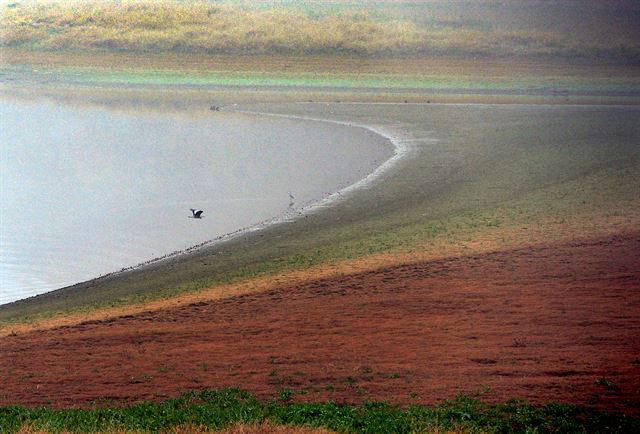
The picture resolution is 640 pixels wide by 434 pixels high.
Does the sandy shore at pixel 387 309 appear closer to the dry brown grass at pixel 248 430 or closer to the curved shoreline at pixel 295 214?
the curved shoreline at pixel 295 214

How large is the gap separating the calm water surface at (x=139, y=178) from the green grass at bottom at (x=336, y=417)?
16.6ft

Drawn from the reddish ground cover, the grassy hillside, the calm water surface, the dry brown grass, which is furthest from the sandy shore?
the grassy hillside

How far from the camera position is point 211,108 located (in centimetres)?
3147

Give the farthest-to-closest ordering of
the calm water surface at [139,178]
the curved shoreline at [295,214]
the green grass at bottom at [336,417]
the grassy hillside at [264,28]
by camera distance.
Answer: the grassy hillside at [264,28] < the calm water surface at [139,178] < the curved shoreline at [295,214] < the green grass at bottom at [336,417]

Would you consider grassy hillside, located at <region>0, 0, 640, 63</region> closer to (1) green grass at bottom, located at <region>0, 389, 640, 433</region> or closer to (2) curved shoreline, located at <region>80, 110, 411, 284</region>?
(2) curved shoreline, located at <region>80, 110, 411, 284</region>

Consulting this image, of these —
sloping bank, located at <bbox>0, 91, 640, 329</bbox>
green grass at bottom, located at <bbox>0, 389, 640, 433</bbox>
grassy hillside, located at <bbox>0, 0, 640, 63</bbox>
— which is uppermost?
grassy hillside, located at <bbox>0, 0, 640, 63</bbox>

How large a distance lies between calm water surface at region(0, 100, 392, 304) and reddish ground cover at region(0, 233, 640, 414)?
3.02m

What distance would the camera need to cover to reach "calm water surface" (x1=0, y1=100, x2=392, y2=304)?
13.3m

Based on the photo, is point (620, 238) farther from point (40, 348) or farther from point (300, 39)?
point (300, 39)

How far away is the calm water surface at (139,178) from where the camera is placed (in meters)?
13.3

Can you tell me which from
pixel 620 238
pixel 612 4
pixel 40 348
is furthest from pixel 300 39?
pixel 40 348

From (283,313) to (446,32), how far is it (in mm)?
22622

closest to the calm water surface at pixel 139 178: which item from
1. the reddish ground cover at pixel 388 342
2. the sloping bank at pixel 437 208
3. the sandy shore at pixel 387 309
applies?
Answer: the sloping bank at pixel 437 208

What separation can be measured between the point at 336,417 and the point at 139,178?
1436cm
